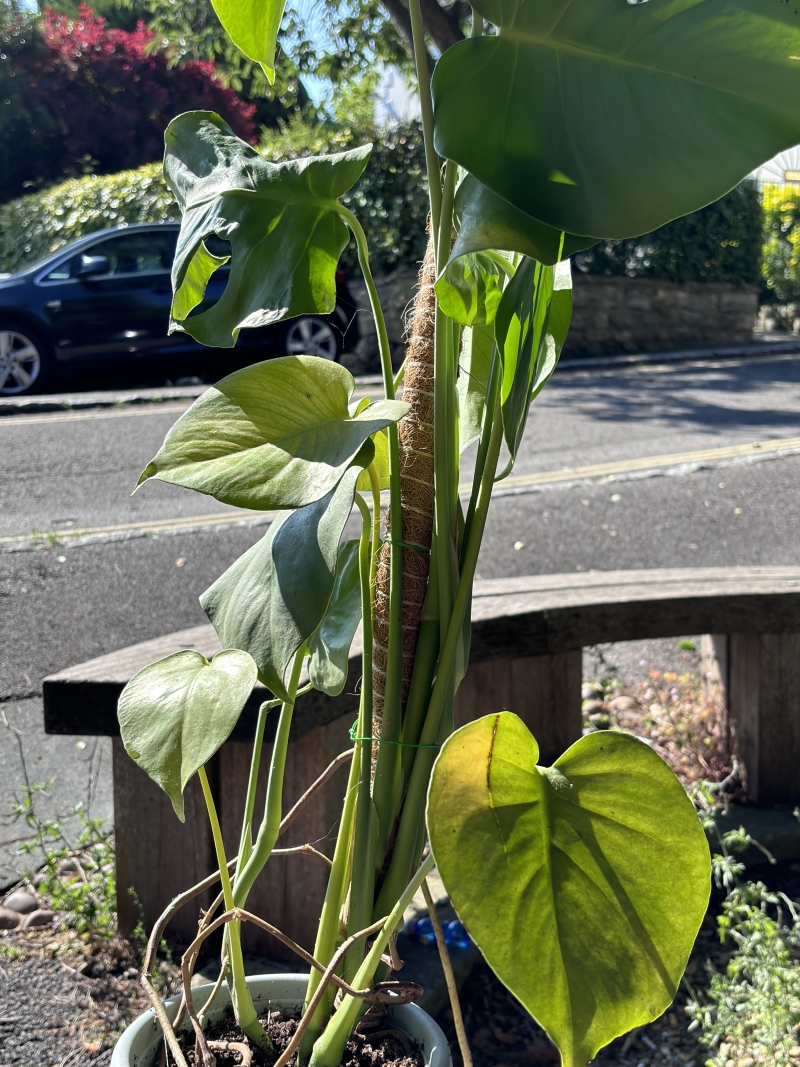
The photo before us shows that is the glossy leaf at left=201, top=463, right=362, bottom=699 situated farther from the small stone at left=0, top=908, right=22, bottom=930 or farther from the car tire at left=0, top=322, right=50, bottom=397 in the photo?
the car tire at left=0, top=322, right=50, bottom=397

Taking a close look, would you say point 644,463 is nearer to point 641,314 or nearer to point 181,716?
point 181,716

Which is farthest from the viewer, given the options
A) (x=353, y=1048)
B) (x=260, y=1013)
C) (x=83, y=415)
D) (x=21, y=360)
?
(x=21, y=360)

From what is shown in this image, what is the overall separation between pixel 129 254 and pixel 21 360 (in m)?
1.39

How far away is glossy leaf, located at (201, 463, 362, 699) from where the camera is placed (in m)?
0.88

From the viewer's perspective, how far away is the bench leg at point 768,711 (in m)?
2.37

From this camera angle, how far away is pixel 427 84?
942 mm

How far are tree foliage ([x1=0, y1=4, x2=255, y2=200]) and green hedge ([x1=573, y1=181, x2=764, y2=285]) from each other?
10.4 m

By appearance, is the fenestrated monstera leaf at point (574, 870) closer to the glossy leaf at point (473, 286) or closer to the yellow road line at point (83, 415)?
the glossy leaf at point (473, 286)

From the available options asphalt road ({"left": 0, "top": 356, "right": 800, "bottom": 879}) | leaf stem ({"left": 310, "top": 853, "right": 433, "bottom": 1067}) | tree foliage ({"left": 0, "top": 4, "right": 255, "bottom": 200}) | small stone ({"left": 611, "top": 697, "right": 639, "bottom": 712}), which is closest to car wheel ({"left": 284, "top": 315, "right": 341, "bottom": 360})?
asphalt road ({"left": 0, "top": 356, "right": 800, "bottom": 879})

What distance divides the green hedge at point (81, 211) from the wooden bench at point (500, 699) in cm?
1027

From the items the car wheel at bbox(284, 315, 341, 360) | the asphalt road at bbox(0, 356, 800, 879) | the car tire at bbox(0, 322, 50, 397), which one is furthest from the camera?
the car wheel at bbox(284, 315, 341, 360)

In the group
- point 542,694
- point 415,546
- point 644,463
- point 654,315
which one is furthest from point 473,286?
point 654,315

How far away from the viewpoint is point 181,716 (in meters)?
0.98

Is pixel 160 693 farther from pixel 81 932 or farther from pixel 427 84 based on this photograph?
pixel 81 932
